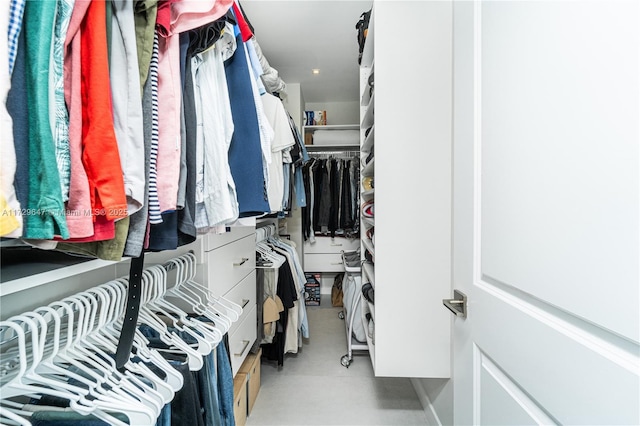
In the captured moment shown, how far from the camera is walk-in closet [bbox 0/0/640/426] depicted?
15.3 inches

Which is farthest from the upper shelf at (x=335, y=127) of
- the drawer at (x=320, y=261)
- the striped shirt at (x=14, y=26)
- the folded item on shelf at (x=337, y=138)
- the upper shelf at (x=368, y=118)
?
the striped shirt at (x=14, y=26)

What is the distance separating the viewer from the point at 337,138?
10.6 ft

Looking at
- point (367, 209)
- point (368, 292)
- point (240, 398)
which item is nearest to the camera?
point (240, 398)

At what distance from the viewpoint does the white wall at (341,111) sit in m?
3.62

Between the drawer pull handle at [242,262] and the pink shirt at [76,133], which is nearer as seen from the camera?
the pink shirt at [76,133]

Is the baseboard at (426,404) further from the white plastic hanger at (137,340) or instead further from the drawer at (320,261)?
the drawer at (320,261)

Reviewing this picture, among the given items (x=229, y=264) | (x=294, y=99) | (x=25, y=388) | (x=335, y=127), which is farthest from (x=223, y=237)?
(x=335, y=127)

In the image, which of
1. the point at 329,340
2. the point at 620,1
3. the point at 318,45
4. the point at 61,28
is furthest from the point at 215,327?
the point at 318,45

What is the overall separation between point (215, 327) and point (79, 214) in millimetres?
590

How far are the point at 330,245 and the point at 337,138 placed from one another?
128 centimetres

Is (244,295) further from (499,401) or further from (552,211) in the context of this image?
(552,211)

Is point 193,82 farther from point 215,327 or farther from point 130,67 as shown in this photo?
point 215,327

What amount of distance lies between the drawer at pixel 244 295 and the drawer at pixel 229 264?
3 cm

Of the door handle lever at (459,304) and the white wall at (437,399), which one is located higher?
the door handle lever at (459,304)
